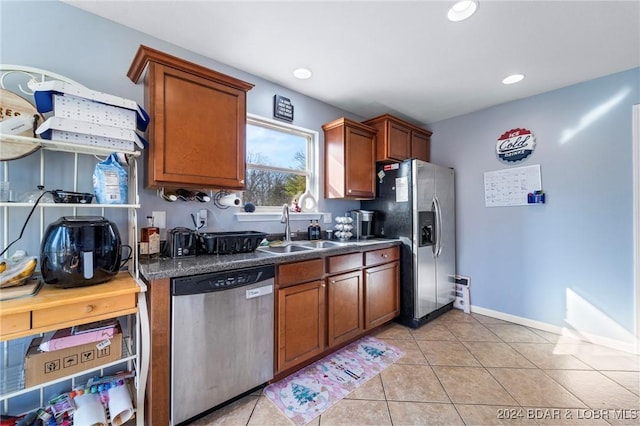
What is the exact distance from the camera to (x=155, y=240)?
5.68ft

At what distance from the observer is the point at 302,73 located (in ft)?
7.79

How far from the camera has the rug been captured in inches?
64.1

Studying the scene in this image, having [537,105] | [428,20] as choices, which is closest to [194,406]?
[428,20]

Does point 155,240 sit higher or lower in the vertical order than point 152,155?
lower

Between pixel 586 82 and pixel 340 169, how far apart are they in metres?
2.48

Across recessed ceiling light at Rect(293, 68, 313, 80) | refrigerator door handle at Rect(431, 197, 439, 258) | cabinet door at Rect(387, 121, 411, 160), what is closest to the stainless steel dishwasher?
recessed ceiling light at Rect(293, 68, 313, 80)

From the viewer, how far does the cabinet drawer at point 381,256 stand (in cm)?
247

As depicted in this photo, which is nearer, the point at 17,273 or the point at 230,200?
the point at 17,273

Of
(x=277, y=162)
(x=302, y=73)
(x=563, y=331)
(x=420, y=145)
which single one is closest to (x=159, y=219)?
(x=277, y=162)

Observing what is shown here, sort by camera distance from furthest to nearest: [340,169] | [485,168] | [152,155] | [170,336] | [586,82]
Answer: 1. [485,168]
2. [340,169]
3. [586,82]
4. [152,155]
5. [170,336]

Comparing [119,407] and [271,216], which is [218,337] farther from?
[271,216]

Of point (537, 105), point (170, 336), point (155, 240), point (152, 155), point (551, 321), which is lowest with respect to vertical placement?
point (551, 321)

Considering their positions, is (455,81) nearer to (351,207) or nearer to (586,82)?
(586,82)

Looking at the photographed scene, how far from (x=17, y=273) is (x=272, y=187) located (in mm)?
1823
